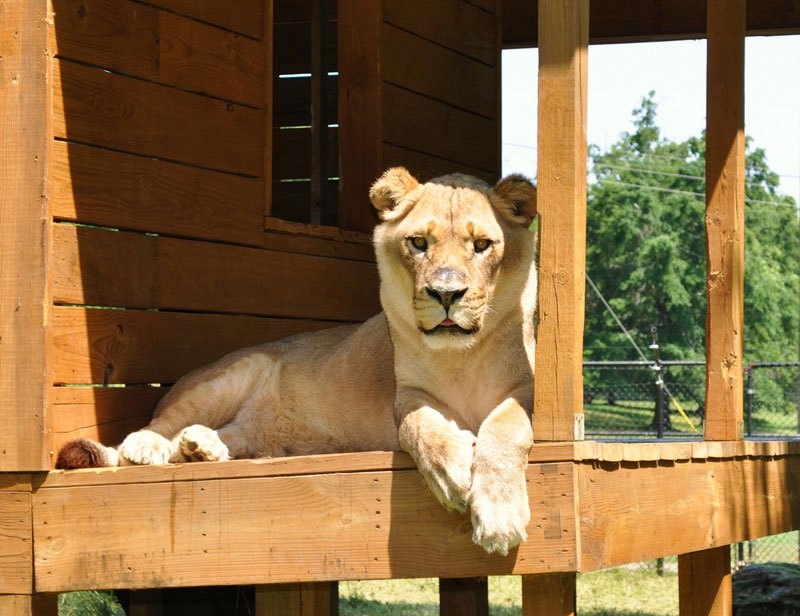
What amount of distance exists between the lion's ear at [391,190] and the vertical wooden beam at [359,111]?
64.2 inches

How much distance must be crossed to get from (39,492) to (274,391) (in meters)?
1.30

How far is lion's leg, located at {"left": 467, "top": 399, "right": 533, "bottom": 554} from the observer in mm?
3541

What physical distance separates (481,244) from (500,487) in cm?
100

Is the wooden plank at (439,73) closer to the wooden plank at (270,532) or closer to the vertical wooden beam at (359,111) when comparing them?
the vertical wooden beam at (359,111)

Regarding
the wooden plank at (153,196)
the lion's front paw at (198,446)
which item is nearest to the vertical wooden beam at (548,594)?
the lion's front paw at (198,446)

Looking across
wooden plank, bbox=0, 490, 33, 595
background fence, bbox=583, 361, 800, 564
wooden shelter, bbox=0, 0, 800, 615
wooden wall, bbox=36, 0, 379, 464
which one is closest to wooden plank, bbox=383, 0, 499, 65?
wooden shelter, bbox=0, 0, 800, 615

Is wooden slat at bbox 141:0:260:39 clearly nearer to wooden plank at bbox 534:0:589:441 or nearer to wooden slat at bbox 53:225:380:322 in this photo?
wooden slat at bbox 53:225:380:322

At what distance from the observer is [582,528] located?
3.74 meters

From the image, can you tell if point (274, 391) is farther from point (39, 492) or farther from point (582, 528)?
point (582, 528)

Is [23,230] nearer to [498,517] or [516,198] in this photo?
[516,198]

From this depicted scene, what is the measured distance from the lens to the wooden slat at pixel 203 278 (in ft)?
15.4

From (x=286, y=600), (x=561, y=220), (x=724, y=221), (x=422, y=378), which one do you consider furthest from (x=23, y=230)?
(x=724, y=221)

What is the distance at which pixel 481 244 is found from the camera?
4301 mm

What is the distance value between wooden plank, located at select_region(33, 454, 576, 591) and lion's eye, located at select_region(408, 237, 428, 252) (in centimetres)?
82
